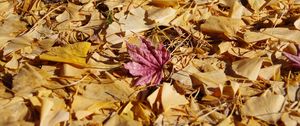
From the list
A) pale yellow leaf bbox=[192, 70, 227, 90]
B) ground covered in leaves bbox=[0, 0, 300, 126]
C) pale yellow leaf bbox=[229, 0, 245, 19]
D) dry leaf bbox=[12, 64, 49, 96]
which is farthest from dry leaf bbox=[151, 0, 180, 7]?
dry leaf bbox=[12, 64, 49, 96]

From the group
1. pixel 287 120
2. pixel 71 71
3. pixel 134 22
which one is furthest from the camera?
pixel 134 22

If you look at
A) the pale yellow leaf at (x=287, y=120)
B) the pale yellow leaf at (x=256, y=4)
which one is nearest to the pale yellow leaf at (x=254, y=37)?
the pale yellow leaf at (x=256, y=4)

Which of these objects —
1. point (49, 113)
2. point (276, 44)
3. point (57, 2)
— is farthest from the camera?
point (57, 2)

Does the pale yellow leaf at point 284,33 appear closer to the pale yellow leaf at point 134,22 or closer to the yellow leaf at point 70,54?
the pale yellow leaf at point 134,22

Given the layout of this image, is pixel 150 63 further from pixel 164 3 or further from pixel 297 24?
pixel 297 24

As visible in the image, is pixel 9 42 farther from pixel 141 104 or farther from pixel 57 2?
pixel 141 104

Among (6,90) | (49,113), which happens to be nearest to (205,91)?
(49,113)

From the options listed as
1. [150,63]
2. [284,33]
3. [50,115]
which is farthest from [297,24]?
[50,115]

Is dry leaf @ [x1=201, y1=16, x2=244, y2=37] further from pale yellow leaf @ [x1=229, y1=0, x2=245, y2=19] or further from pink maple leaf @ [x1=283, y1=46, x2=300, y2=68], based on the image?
pink maple leaf @ [x1=283, y1=46, x2=300, y2=68]
